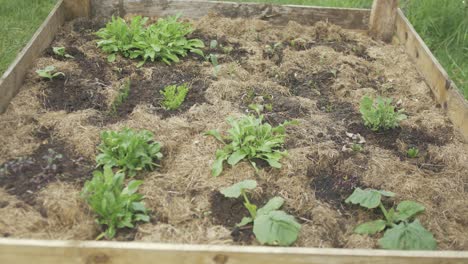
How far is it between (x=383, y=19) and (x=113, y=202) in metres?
3.68

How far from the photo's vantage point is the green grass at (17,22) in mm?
4863

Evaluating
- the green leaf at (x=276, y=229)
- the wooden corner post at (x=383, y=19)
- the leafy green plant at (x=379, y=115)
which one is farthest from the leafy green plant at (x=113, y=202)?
the wooden corner post at (x=383, y=19)

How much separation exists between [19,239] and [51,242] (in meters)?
0.17

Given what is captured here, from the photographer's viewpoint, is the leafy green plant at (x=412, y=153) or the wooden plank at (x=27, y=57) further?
the wooden plank at (x=27, y=57)

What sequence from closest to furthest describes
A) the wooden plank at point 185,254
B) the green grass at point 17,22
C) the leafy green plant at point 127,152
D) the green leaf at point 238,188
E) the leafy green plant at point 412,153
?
1. the wooden plank at point 185,254
2. the green leaf at point 238,188
3. the leafy green plant at point 127,152
4. the leafy green plant at point 412,153
5. the green grass at point 17,22

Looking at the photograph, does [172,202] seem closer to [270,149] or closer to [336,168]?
[270,149]

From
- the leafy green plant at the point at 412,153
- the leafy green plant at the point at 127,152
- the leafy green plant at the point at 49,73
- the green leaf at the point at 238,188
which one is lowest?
the leafy green plant at the point at 412,153

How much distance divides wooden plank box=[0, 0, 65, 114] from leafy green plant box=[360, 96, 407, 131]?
8.57 feet

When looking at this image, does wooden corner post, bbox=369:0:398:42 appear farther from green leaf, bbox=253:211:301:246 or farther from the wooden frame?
green leaf, bbox=253:211:301:246

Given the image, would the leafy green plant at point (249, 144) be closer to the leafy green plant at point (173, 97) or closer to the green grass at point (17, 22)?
the leafy green plant at point (173, 97)

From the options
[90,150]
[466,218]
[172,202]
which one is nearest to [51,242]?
[172,202]

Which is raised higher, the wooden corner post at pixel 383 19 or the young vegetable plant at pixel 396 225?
the wooden corner post at pixel 383 19

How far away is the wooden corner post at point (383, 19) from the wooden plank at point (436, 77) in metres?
0.08

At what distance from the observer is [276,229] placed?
103 inches
